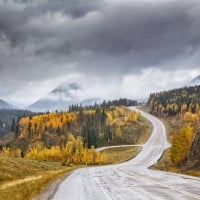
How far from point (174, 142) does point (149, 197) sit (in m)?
75.7

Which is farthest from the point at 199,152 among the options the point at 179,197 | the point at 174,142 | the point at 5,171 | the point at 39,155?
the point at 39,155

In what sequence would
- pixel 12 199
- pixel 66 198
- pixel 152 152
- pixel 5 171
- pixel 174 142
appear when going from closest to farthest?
1. pixel 66 198
2. pixel 12 199
3. pixel 5 171
4. pixel 174 142
5. pixel 152 152

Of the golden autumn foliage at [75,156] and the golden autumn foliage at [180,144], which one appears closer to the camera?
the golden autumn foliage at [180,144]

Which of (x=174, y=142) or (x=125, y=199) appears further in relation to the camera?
(x=174, y=142)

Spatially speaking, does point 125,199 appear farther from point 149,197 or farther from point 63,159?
point 63,159

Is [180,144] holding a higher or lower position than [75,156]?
higher

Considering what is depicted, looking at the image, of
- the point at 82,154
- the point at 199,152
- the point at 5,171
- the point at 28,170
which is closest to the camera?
the point at 199,152

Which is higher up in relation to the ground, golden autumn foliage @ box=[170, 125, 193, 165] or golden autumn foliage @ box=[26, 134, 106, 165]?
golden autumn foliage @ box=[170, 125, 193, 165]

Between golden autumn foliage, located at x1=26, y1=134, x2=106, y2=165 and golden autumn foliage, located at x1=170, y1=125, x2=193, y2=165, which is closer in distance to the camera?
golden autumn foliage, located at x1=170, y1=125, x2=193, y2=165

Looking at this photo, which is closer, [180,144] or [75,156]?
[180,144]

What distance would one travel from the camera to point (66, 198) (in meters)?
19.8

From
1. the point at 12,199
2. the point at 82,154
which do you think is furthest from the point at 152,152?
the point at 12,199

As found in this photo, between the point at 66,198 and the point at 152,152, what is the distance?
14279 cm

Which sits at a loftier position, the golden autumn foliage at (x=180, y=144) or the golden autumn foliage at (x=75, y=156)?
the golden autumn foliage at (x=180, y=144)
